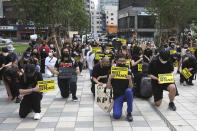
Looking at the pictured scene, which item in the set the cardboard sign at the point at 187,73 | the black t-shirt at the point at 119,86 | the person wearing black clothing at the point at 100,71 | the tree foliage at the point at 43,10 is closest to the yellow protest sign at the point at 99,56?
the person wearing black clothing at the point at 100,71

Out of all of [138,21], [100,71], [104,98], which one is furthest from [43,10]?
[138,21]

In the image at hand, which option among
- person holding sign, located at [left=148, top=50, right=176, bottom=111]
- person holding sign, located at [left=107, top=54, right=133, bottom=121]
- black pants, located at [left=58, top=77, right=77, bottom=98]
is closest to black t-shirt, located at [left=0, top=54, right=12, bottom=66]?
black pants, located at [left=58, top=77, right=77, bottom=98]

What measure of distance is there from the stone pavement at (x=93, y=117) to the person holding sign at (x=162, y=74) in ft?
1.42

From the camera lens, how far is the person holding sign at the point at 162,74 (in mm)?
6938

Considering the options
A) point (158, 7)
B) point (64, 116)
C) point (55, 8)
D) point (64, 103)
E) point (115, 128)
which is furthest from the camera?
point (158, 7)

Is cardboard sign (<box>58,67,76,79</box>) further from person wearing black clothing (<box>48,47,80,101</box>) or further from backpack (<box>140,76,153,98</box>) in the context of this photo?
backpack (<box>140,76,153,98</box>)

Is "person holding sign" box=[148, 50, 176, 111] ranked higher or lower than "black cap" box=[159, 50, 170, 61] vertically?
lower

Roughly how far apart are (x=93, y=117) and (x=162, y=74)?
2.18 meters

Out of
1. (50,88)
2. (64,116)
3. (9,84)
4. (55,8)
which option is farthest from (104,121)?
(55,8)

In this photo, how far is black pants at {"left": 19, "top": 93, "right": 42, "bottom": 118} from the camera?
6492mm

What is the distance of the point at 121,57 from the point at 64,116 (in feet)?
6.93

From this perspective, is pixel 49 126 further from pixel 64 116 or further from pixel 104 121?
pixel 104 121

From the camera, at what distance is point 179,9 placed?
111ft

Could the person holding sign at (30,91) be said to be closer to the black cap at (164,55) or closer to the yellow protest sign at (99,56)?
the black cap at (164,55)
